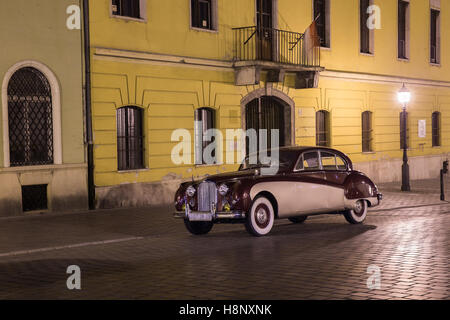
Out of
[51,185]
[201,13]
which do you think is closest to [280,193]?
[51,185]

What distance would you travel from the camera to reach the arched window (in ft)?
67.8

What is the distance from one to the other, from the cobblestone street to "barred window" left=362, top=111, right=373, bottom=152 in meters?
11.4

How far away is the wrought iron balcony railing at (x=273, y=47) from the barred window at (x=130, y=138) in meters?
4.32

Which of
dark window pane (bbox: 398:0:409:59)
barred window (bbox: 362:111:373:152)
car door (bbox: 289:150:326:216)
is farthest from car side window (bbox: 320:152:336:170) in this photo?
dark window pane (bbox: 398:0:409:59)

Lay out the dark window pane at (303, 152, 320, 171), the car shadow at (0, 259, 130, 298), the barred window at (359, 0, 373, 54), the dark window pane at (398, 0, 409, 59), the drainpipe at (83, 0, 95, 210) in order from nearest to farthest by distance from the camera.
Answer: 1. the car shadow at (0, 259, 130, 298)
2. the dark window pane at (303, 152, 320, 171)
3. the drainpipe at (83, 0, 95, 210)
4. the barred window at (359, 0, 373, 54)
5. the dark window pane at (398, 0, 409, 59)

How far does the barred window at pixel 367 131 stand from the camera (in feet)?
90.0

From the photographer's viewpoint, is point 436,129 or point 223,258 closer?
point 223,258

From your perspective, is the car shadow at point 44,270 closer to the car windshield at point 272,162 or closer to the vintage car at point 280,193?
the vintage car at point 280,193

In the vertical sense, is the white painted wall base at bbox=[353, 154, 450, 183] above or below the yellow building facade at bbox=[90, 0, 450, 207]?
below

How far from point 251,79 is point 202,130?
2217 millimetres

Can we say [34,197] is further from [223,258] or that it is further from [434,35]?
[434,35]

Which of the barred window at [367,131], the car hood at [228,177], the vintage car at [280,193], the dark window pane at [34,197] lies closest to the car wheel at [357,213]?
the vintage car at [280,193]

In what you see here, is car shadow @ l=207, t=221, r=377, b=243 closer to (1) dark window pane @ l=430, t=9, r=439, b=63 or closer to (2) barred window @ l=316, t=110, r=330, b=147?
(2) barred window @ l=316, t=110, r=330, b=147

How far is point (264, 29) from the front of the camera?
22234 millimetres
